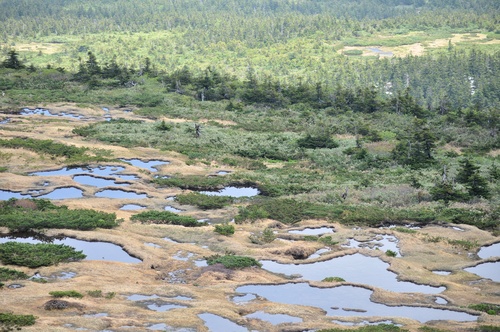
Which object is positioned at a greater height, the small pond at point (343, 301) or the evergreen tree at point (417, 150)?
the small pond at point (343, 301)

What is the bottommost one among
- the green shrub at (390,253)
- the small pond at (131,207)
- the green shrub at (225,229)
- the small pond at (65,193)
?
the green shrub at (390,253)

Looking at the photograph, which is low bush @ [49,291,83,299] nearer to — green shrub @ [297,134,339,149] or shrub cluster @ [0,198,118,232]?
shrub cluster @ [0,198,118,232]

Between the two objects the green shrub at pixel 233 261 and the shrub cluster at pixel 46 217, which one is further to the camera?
the shrub cluster at pixel 46 217

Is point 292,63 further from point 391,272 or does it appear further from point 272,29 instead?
point 391,272

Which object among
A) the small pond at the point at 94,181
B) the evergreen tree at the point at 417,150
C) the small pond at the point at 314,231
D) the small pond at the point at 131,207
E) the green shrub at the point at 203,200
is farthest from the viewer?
the evergreen tree at the point at 417,150

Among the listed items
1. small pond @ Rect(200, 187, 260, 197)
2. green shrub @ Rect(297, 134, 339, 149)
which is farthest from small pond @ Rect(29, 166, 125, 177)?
green shrub @ Rect(297, 134, 339, 149)

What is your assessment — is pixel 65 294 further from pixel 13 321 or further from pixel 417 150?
pixel 417 150

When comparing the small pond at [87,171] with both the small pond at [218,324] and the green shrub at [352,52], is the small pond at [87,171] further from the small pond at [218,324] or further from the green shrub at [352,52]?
the green shrub at [352,52]

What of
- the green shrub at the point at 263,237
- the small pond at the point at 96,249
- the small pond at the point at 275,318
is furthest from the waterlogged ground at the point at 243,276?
the green shrub at the point at 263,237
